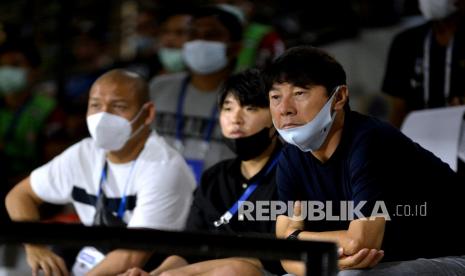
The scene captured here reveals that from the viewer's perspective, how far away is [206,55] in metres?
5.56

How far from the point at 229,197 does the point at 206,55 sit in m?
1.58

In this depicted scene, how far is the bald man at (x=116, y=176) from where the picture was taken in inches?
174

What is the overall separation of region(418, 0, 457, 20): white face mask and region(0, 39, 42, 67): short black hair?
8.95ft

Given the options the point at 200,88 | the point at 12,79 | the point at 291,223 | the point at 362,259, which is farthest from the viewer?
the point at 12,79

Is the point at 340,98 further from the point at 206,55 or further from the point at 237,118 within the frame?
the point at 206,55

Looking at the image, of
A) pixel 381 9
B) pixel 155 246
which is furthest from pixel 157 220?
pixel 381 9

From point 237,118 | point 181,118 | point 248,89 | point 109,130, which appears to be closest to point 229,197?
point 237,118

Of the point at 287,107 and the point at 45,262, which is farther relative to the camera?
the point at 45,262

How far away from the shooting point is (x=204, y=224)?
4.20 meters

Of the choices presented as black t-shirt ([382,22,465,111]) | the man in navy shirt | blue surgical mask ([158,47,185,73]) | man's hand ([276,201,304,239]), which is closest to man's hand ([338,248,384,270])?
the man in navy shirt

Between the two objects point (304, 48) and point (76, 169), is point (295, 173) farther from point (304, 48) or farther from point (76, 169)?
point (76, 169)

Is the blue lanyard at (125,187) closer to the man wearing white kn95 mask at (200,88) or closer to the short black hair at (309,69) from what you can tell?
the man wearing white kn95 mask at (200,88)

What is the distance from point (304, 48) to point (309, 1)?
4865 mm

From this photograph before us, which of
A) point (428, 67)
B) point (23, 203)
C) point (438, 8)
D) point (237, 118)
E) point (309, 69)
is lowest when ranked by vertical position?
point (23, 203)
